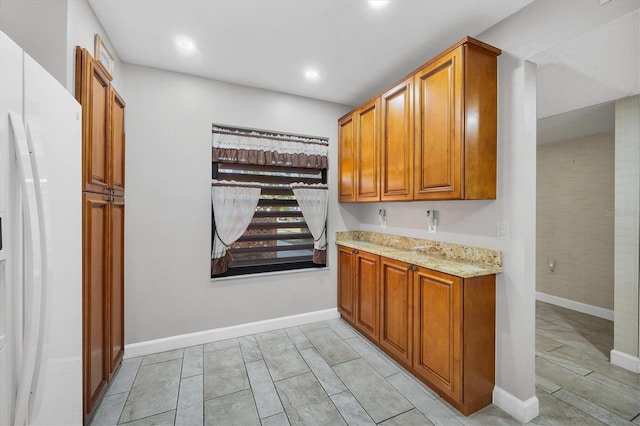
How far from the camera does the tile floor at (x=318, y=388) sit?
69.9 inches

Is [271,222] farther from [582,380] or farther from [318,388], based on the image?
[582,380]

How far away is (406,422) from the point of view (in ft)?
5.67

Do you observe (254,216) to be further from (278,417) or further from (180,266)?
(278,417)

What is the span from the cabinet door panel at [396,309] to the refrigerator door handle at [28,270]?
2161mm

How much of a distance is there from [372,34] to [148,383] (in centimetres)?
331

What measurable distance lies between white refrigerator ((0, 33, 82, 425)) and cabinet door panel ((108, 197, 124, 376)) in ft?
3.21

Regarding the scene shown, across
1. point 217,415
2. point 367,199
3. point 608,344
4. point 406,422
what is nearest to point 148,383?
point 217,415

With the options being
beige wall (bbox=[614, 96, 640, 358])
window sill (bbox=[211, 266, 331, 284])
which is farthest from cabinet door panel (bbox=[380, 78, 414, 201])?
beige wall (bbox=[614, 96, 640, 358])

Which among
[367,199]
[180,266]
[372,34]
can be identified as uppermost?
[372,34]

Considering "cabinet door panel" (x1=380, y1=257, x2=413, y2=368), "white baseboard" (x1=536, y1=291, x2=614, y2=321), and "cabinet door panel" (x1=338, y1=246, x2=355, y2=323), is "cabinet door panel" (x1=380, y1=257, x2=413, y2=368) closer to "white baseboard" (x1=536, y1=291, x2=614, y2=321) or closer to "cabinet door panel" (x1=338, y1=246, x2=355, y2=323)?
"cabinet door panel" (x1=338, y1=246, x2=355, y2=323)

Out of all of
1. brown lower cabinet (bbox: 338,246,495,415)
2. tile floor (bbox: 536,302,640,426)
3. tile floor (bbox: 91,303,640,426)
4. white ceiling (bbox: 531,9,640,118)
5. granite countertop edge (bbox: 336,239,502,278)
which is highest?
white ceiling (bbox: 531,9,640,118)

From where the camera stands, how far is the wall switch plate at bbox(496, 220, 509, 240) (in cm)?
189

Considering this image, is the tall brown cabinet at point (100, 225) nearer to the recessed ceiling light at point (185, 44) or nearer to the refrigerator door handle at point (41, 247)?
the recessed ceiling light at point (185, 44)

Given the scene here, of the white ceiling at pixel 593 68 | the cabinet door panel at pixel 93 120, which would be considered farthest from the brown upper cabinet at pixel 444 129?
the cabinet door panel at pixel 93 120
